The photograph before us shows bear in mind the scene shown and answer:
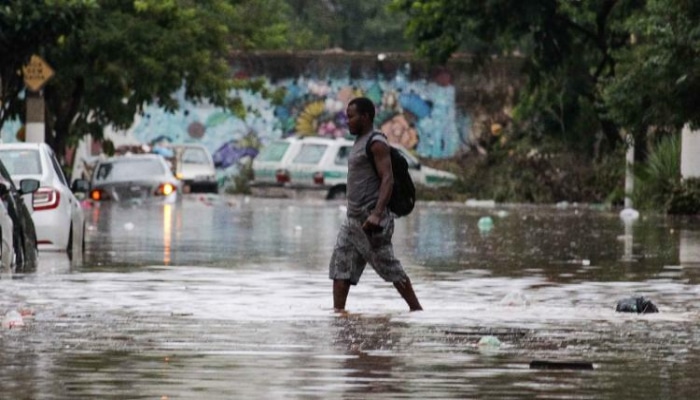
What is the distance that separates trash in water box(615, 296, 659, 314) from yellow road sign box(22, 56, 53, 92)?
2756 centimetres

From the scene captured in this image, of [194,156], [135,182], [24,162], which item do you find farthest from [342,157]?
[24,162]

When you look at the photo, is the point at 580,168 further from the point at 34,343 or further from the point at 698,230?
the point at 34,343

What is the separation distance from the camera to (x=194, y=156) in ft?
210

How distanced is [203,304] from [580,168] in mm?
37428

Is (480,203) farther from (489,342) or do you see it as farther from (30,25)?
(489,342)

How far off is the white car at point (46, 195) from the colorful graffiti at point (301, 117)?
42328 mm

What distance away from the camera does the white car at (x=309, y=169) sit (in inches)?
2180

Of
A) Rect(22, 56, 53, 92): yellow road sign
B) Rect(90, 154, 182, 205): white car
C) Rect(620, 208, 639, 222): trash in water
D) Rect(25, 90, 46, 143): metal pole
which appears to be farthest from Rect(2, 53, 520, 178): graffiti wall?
Rect(620, 208, 639, 222): trash in water

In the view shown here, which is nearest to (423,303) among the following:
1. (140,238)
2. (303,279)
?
(303,279)

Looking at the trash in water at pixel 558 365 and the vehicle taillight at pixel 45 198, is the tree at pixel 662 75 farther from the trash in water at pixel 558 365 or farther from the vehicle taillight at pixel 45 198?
the trash in water at pixel 558 365

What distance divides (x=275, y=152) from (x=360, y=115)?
41.1m

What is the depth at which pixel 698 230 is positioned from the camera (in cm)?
3372

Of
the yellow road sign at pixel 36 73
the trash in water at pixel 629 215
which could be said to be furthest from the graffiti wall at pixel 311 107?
the trash in water at pixel 629 215

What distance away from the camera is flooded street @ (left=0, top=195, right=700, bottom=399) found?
11.1m
